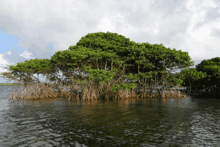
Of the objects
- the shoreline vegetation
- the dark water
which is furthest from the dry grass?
the dark water

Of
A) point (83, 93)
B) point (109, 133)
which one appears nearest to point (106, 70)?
point (83, 93)

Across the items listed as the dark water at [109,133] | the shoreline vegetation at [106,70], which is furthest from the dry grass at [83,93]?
the dark water at [109,133]

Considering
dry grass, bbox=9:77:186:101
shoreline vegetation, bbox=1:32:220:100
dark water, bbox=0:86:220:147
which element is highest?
shoreline vegetation, bbox=1:32:220:100

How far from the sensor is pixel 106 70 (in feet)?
93.8

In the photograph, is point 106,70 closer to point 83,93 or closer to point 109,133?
point 83,93

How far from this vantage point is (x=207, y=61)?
34.4 meters

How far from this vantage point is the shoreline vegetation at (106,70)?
2650 centimetres

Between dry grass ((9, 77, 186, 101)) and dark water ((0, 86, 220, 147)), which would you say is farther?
dry grass ((9, 77, 186, 101))

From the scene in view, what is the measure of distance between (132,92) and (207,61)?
17.7 meters

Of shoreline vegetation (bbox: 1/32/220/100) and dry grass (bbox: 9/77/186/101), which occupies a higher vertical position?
A: shoreline vegetation (bbox: 1/32/220/100)

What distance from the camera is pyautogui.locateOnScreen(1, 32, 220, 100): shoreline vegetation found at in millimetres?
26500

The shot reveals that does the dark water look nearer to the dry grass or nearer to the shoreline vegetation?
the shoreline vegetation

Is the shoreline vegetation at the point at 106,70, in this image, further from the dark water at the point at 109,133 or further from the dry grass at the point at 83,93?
the dark water at the point at 109,133

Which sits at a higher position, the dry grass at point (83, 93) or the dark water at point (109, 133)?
the dry grass at point (83, 93)
